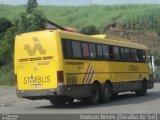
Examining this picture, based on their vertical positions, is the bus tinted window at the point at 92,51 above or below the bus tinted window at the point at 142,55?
above

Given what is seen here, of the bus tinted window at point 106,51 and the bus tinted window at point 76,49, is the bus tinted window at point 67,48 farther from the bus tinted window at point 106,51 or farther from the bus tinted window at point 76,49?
the bus tinted window at point 106,51

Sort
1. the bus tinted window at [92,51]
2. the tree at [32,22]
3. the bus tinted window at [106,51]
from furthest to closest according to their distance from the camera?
the tree at [32,22] < the bus tinted window at [106,51] < the bus tinted window at [92,51]

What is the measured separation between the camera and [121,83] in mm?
27797

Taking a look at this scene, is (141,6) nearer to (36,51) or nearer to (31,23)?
(31,23)

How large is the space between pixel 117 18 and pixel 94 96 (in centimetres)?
6424

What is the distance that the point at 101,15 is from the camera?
3708 inches

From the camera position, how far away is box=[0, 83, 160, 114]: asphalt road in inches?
823

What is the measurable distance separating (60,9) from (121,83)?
81.1m

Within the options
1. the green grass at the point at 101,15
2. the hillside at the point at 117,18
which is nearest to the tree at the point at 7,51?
the hillside at the point at 117,18

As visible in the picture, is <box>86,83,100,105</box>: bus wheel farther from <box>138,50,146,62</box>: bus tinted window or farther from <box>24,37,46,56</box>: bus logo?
<box>138,50,146,62</box>: bus tinted window

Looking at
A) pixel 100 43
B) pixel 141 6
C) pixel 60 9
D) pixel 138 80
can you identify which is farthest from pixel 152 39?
pixel 100 43

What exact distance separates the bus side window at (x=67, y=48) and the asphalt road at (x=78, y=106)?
2.19 m

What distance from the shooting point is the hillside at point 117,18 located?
79812mm

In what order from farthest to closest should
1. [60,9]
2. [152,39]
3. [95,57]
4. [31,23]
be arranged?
[60,9] < [152,39] < [31,23] < [95,57]
